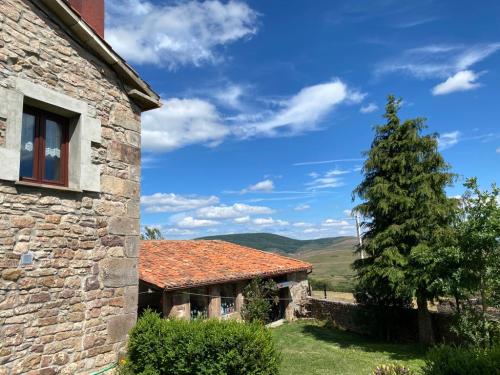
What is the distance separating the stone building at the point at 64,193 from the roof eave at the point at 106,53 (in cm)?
2

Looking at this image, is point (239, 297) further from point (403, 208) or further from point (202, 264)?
point (403, 208)

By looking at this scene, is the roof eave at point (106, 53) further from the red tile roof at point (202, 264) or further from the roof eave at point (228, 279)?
the red tile roof at point (202, 264)

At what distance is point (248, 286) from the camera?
15.4 meters

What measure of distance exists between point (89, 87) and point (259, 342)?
5412 millimetres

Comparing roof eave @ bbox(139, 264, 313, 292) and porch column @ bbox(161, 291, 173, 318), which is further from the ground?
roof eave @ bbox(139, 264, 313, 292)

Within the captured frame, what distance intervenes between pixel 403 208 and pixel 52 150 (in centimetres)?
1129

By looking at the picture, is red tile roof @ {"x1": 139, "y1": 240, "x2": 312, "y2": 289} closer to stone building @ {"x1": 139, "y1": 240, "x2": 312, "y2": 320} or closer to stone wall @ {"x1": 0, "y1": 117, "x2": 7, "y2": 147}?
stone building @ {"x1": 139, "y1": 240, "x2": 312, "y2": 320}

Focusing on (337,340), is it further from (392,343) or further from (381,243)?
(381,243)

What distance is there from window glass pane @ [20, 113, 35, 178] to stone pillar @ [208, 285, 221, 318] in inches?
363

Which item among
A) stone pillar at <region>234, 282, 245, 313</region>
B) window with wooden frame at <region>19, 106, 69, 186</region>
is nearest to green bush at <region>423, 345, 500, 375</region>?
window with wooden frame at <region>19, 106, 69, 186</region>

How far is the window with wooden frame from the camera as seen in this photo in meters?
5.93

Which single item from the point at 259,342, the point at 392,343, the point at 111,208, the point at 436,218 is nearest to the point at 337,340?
the point at 392,343

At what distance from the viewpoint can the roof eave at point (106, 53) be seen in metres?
6.27

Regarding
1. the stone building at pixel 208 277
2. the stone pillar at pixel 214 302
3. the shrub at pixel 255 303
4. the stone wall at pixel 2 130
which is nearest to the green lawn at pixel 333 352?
the shrub at pixel 255 303
